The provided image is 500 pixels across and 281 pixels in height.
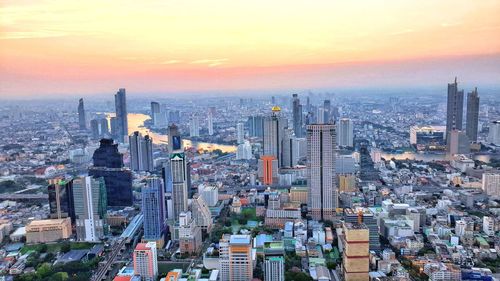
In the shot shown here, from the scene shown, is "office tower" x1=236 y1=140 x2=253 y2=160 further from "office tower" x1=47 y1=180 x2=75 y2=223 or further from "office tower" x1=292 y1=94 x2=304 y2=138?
"office tower" x1=47 y1=180 x2=75 y2=223

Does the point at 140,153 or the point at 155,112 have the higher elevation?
the point at 155,112

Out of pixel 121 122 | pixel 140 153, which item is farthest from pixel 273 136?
pixel 121 122

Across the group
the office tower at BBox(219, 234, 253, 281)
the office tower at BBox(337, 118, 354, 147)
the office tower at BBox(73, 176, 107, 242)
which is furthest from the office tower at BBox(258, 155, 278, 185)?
the office tower at BBox(219, 234, 253, 281)

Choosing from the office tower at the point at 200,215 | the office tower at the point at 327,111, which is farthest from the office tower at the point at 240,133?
the office tower at the point at 200,215

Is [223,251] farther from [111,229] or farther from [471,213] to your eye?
[471,213]

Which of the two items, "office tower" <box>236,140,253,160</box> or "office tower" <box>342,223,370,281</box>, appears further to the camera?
"office tower" <box>236,140,253,160</box>

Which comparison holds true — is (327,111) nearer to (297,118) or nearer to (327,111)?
(327,111)

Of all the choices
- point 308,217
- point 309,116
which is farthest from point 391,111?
point 308,217
